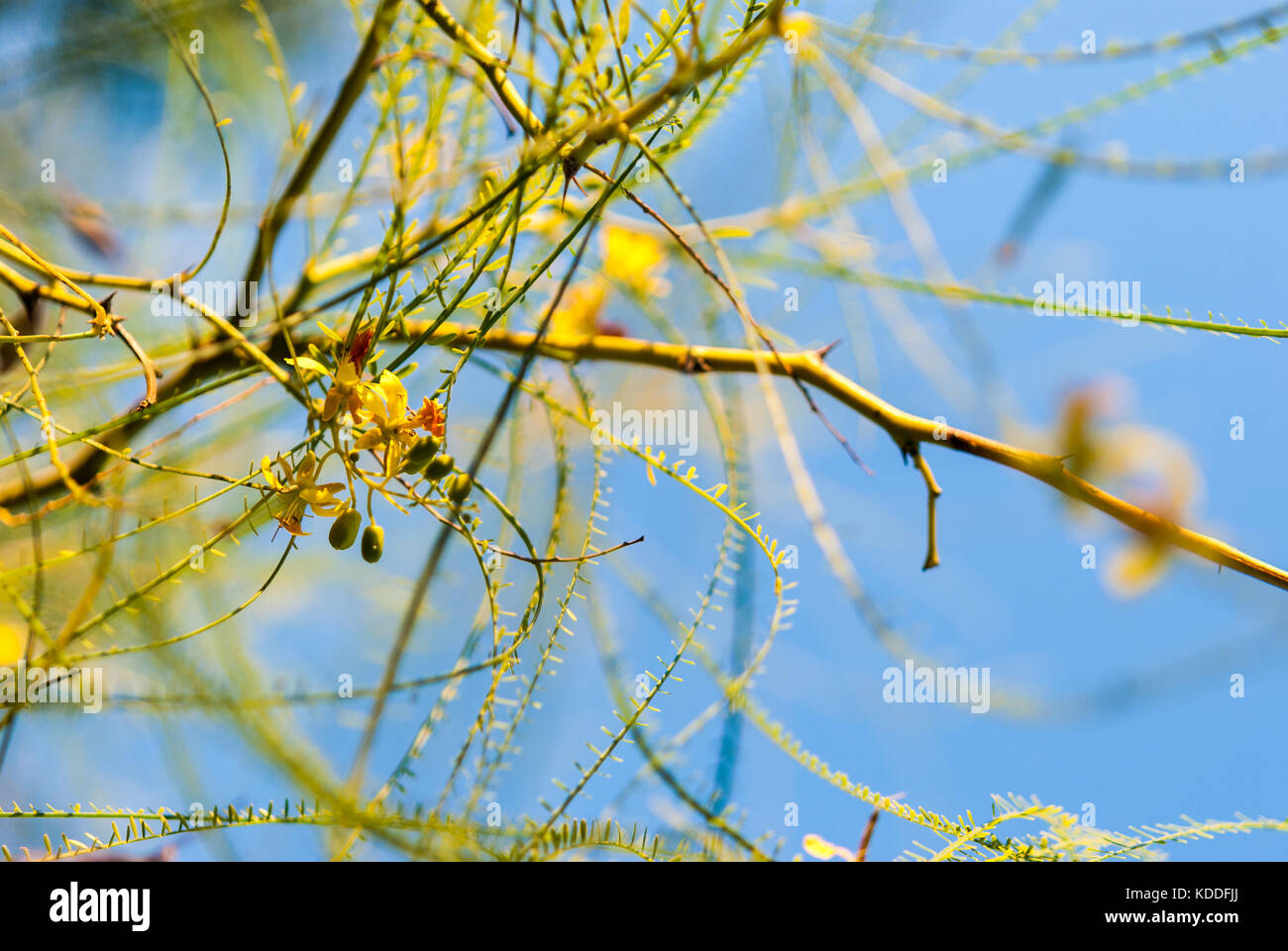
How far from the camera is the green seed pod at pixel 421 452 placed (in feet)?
1.00

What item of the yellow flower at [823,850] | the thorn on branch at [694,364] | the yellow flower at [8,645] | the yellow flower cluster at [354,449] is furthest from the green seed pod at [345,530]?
the yellow flower at [8,645]

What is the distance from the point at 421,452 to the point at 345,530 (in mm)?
45

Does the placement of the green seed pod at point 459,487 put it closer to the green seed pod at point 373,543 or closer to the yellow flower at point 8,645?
the green seed pod at point 373,543

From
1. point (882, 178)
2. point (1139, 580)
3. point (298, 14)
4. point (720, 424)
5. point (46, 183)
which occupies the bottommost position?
point (1139, 580)

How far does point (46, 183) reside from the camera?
0.73 m

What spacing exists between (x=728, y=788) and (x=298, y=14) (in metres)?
0.87

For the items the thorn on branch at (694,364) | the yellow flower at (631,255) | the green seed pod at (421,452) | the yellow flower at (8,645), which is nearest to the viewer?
the green seed pod at (421,452)

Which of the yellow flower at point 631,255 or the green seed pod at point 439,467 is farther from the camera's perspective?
the yellow flower at point 631,255

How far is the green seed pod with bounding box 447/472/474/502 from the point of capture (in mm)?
323

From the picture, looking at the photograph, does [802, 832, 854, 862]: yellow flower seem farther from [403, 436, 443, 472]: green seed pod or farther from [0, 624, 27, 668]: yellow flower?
[0, 624, 27, 668]: yellow flower
